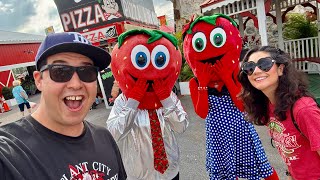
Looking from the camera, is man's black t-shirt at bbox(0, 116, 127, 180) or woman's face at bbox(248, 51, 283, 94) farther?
woman's face at bbox(248, 51, 283, 94)

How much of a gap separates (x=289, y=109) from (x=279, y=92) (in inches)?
5.5

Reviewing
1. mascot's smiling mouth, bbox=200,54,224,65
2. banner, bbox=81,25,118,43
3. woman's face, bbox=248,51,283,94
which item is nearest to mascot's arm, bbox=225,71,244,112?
mascot's smiling mouth, bbox=200,54,224,65

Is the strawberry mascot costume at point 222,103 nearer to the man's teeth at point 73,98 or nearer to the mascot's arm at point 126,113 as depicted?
the mascot's arm at point 126,113

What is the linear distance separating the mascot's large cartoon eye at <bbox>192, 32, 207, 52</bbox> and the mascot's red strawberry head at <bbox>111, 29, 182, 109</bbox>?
23cm

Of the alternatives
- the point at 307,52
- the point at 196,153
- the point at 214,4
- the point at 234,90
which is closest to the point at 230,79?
the point at 234,90

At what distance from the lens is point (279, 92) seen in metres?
1.76

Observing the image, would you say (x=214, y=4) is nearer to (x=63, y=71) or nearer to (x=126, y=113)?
(x=126, y=113)

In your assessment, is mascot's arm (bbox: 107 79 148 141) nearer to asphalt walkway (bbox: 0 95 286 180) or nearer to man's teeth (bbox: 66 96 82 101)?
man's teeth (bbox: 66 96 82 101)

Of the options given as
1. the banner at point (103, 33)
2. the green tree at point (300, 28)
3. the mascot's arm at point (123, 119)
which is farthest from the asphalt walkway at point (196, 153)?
the green tree at point (300, 28)

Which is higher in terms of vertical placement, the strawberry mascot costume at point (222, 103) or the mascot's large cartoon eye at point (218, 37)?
the mascot's large cartoon eye at point (218, 37)

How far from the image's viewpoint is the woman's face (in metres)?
1.78

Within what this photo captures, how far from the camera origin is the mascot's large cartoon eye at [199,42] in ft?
8.49

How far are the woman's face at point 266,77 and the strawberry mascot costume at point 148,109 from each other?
2.79 feet

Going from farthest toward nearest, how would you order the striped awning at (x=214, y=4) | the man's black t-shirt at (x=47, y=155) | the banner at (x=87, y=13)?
the banner at (x=87, y=13), the striped awning at (x=214, y=4), the man's black t-shirt at (x=47, y=155)
